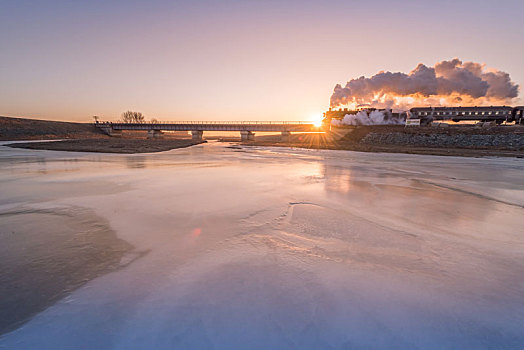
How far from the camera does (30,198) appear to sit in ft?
23.2

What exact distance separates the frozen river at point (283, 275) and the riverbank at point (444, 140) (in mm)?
26835

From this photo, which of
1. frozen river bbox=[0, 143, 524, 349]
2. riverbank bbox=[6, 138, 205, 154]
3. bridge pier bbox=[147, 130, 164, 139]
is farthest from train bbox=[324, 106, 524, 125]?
bridge pier bbox=[147, 130, 164, 139]

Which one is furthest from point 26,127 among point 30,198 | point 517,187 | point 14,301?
point 517,187

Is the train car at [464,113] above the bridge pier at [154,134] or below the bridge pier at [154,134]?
above

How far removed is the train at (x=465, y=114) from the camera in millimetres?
44359

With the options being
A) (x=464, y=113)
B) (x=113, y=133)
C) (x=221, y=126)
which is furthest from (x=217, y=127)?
(x=464, y=113)

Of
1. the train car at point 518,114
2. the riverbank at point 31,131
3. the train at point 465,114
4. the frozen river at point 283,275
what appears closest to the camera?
the frozen river at point 283,275

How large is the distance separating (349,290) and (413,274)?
1.24 metres

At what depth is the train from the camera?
146ft

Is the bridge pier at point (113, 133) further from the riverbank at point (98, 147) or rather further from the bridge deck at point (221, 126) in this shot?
the riverbank at point (98, 147)

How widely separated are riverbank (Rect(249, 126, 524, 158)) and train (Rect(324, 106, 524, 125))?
425 inches

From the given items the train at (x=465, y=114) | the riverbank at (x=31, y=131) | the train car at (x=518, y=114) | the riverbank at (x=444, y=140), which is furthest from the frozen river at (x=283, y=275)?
the riverbank at (x=31, y=131)

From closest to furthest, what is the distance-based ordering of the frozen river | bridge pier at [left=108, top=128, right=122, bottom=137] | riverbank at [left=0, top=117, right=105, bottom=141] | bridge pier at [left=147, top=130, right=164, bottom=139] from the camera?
the frozen river
riverbank at [left=0, top=117, right=105, bottom=141]
bridge pier at [left=108, top=128, right=122, bottom=137]
bridge pier at [left=147, top=130, right=164, bottom=139]

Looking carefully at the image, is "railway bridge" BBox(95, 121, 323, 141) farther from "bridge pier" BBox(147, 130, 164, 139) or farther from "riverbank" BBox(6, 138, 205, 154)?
"riverbank" BBox(6, 138, 205, 154)
